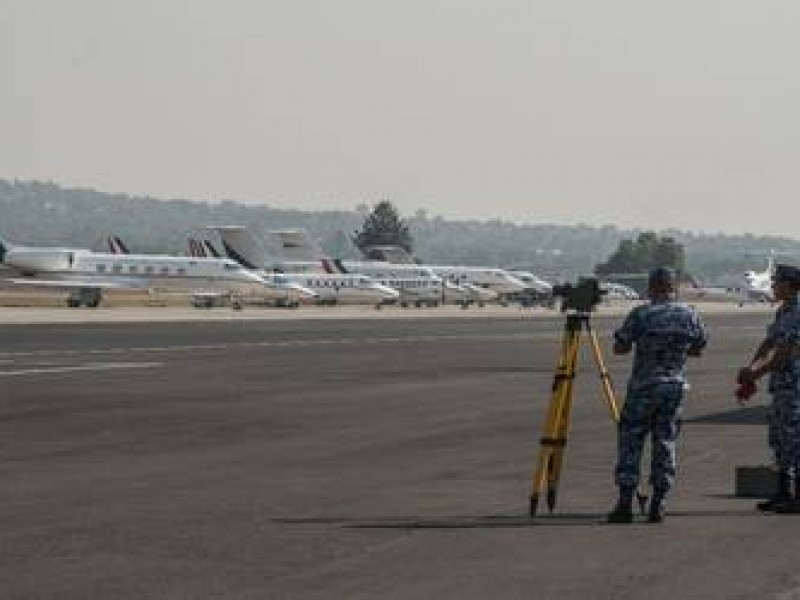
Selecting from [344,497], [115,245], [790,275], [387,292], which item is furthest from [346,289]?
[790,275]

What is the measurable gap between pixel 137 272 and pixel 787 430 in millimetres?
104584

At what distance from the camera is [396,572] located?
476 inches

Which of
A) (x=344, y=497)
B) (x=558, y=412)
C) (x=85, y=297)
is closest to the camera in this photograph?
(x=558, y=412)

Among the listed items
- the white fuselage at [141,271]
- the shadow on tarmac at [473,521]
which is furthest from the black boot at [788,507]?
the white fuselage at [141,271]

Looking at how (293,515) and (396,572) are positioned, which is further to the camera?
(293,515)

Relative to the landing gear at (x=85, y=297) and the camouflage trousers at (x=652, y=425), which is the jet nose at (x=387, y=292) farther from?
the camouflage trousers at (x=652, y=425)

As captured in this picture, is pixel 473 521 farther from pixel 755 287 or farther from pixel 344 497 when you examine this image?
pixel 755 287

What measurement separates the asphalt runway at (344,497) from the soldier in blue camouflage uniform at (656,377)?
617 mm

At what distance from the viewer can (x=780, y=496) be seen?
15820mm

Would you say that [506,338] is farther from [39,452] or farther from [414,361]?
[39,452]

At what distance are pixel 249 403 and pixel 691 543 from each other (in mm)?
17105

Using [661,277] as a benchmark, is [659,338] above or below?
below

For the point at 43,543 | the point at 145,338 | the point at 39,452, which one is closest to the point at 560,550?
the point at 43,543

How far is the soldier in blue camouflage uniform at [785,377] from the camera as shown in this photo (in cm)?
1588
